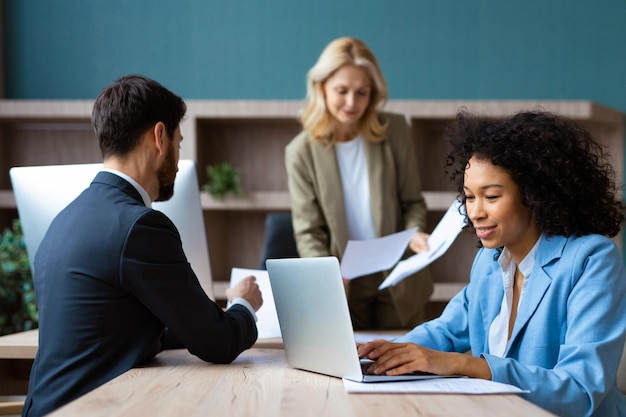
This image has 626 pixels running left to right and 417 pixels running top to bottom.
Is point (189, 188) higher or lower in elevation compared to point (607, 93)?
lower

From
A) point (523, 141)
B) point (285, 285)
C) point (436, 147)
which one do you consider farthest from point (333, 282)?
point (436, 147)

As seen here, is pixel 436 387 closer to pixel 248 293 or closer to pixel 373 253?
pixel 248 293

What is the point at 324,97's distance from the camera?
287 centimetres

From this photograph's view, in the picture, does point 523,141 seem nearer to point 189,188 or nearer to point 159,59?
point 189,188

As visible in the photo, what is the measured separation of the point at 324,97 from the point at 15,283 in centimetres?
187

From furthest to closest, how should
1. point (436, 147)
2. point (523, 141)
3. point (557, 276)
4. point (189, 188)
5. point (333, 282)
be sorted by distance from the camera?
point (436, 147) → point (189, 188) → point (523, 141) → point (557, 276) → point (333, 282)

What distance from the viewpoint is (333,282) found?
1.32 metres

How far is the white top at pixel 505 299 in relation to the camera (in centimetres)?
158

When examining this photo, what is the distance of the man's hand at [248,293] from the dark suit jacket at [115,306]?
151 mm

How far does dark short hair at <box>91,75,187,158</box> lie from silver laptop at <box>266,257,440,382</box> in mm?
443

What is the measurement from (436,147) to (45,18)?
2227 millimetres

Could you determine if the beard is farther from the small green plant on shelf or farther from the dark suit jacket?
the small green plant on shelf

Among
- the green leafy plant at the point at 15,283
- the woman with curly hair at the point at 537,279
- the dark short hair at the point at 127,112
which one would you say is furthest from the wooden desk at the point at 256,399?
the green leafy plant at the point at 15,283

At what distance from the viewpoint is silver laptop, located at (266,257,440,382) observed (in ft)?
4.33
